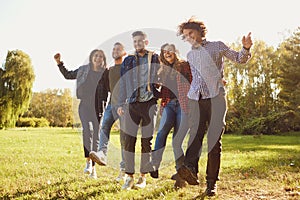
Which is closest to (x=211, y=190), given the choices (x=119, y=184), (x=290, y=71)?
(x=119, y=184)

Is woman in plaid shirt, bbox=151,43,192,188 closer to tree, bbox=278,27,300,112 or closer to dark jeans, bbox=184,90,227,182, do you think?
dark jeans, bbox=184,90,227,182

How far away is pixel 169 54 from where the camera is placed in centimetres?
465

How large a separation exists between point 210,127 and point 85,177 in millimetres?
2278

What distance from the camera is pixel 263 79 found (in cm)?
2481

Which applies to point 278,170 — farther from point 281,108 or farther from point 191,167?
point 281,108

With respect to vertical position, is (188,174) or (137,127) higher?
(137,127)

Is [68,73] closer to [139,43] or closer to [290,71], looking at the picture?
[139,43]

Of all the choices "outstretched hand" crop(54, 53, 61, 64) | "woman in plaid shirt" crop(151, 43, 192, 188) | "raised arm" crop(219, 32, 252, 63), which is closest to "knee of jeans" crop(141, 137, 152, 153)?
"woman in plaid shirt" crop(151, 43, 192, 188)

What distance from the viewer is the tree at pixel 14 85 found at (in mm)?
25562

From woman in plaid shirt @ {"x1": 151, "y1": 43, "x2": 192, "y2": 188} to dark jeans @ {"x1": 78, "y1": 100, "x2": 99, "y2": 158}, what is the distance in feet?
3.96

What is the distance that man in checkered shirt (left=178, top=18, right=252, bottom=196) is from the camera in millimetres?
4098

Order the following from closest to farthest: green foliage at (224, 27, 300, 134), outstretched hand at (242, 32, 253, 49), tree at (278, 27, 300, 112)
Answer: outstretched hand at (242, 32, 253, 49), green foliage at (224, 27, 300, 134), tree at (278, 27, 300, 112)

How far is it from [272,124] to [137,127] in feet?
→ 53.3

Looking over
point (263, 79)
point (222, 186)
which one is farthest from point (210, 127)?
point (263, 79)
